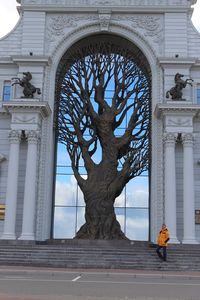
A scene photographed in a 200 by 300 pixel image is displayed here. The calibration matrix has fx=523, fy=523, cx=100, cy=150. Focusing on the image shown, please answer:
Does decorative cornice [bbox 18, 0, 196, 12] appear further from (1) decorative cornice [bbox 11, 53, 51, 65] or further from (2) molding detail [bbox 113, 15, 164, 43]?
(1) decorative cornice [bbox 11, 53, 51, 65]

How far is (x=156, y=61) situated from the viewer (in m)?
34.4

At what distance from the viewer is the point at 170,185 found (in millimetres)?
30922

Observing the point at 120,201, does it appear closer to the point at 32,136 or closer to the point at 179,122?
the point at 179,122

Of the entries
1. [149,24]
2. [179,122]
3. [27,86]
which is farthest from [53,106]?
[149,24]

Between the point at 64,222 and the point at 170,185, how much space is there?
7.40 meters

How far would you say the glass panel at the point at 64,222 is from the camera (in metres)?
33.3

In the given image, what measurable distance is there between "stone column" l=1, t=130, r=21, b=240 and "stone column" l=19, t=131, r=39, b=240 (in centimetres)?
61

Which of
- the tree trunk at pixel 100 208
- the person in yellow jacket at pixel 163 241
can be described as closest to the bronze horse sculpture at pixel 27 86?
the tree trunk at pixel 100 208

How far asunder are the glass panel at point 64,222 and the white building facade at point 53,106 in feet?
2.35

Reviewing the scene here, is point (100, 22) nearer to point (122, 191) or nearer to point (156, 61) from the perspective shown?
point (156, 61)

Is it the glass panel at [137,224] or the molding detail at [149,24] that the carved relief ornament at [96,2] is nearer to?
the molding detail at [149,24]

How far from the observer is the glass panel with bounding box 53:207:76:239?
33312 mm

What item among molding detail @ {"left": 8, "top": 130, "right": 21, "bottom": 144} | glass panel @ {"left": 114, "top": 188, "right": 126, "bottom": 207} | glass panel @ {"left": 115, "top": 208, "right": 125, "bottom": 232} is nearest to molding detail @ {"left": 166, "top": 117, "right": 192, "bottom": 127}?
glass panel @ {"left": 114, "top": 188, "right": 126, "bottom": 207}

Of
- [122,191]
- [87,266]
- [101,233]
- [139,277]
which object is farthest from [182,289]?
[122,191]
